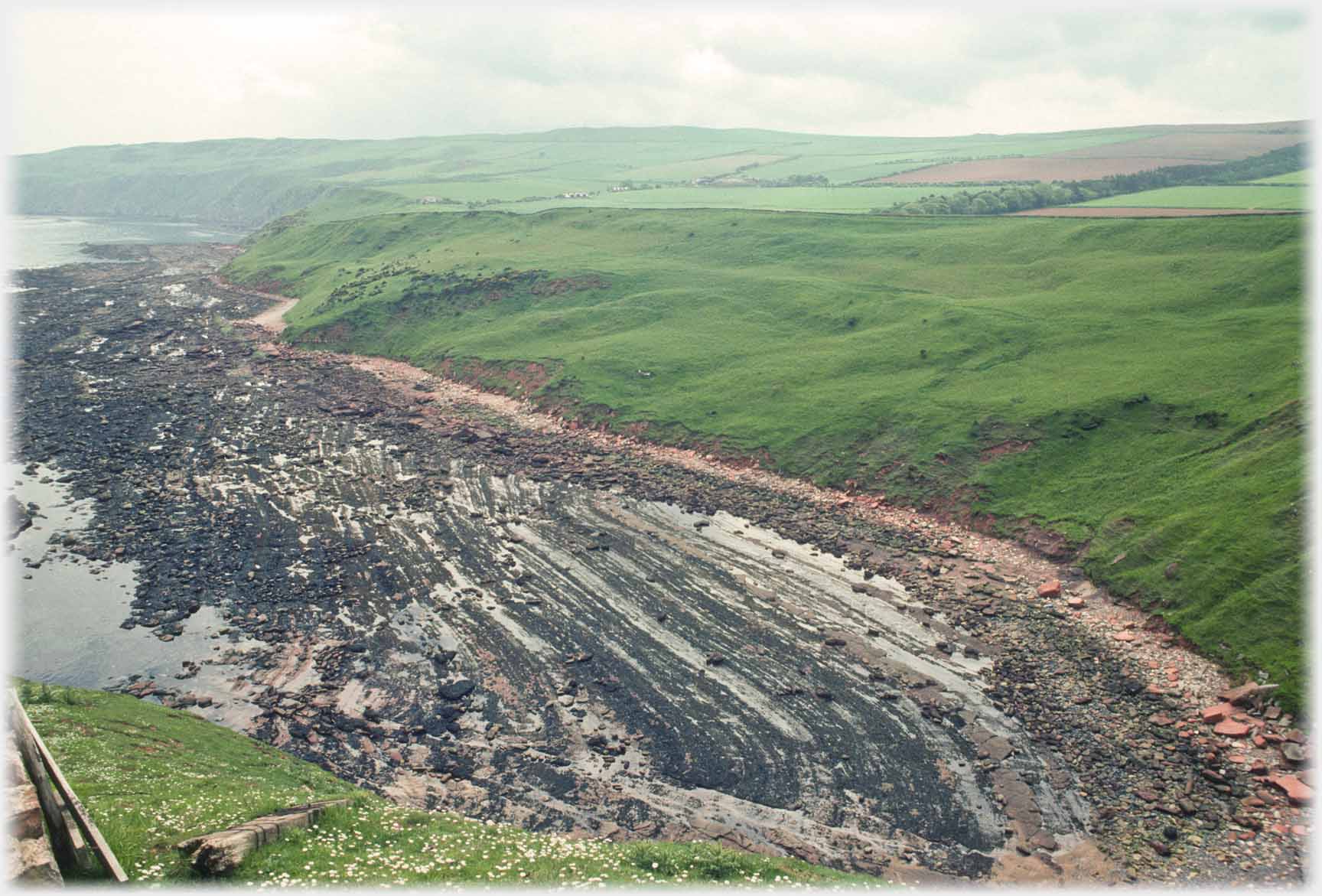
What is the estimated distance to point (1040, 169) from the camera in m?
171

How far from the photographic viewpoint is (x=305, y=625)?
44062mm

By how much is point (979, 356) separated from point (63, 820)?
72206 mm

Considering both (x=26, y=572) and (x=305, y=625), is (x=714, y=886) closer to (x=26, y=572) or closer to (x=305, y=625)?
(x=305, y=625)

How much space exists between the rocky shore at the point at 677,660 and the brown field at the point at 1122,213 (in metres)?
75.2

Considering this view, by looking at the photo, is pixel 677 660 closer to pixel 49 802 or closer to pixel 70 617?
pixel 49 802

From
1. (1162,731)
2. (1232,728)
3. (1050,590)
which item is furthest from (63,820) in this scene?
(1050,590)

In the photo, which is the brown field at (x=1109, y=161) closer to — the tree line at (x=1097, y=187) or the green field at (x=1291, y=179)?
the tree line at (x=1097, y=187)

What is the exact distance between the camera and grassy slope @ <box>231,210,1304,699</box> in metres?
47.8

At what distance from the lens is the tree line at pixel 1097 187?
127 metres

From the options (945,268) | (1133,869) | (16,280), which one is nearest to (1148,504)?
(1133,869)

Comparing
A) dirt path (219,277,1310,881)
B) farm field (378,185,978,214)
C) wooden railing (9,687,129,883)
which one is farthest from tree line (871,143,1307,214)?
wooden railing (9,687,129,883)

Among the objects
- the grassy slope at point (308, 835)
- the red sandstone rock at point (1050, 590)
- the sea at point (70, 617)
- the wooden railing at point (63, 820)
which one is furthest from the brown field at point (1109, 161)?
the wooden railing at point (63, 820)

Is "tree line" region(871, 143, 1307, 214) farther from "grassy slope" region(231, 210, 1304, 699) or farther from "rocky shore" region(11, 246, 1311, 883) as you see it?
"rocky shore" region(11, 246, 1311, 883)

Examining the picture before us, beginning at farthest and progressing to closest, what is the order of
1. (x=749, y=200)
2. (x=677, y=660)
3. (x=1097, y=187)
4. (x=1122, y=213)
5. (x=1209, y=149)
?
(x=1209, y=149)
(x=749, y=200)
(x=1097, y=187)
(x=1122, y=213)
(x=677, y=660)
